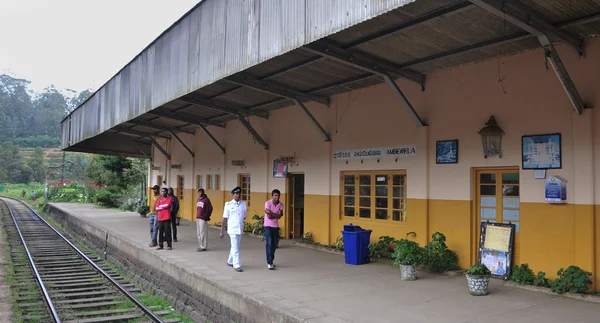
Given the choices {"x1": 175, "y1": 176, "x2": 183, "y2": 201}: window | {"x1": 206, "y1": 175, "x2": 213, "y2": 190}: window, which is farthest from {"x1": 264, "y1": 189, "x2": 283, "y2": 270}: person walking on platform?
{"x1": 175, "y1": 176, "x2": 183, "y2": 201}: window

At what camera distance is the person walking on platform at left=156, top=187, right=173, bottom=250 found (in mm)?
11016

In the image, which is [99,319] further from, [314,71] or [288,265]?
[314,71]

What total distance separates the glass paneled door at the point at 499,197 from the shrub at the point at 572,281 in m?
1.01

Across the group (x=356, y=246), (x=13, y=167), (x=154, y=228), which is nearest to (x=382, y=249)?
(x=356, y=246)

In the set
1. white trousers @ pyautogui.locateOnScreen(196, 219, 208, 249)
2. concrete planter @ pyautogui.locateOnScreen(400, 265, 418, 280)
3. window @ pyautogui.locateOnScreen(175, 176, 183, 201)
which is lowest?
concrete planter @ pyautogui.locateOnScreen(400, 265, 418, 280)

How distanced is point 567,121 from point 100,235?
14466mm

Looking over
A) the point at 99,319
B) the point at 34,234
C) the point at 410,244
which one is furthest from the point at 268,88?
the point at 34,234

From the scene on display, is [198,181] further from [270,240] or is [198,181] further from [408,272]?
[408,272]

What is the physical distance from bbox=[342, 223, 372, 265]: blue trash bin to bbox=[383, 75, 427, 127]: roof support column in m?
2.52

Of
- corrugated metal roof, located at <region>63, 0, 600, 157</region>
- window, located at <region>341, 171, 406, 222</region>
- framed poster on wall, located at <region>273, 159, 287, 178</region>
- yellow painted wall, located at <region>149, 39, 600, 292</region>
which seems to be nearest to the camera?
corrugated metal roof, located at <region>63, 0, 600, 157</region>

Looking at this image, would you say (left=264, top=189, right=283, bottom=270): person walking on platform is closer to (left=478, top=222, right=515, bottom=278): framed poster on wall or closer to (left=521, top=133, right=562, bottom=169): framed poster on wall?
(left=478, top=222, right=515, bottom=278): framed poster on wall

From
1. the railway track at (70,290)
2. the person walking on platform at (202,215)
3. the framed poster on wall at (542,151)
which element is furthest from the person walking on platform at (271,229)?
the framed poster on wall at (542,151)

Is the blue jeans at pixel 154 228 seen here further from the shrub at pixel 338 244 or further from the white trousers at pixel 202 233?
the shrub at pixel 338 244

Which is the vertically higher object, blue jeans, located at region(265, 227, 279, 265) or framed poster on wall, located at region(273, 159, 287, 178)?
framed poster on wall, located at region(273, 159, 287, 178)
